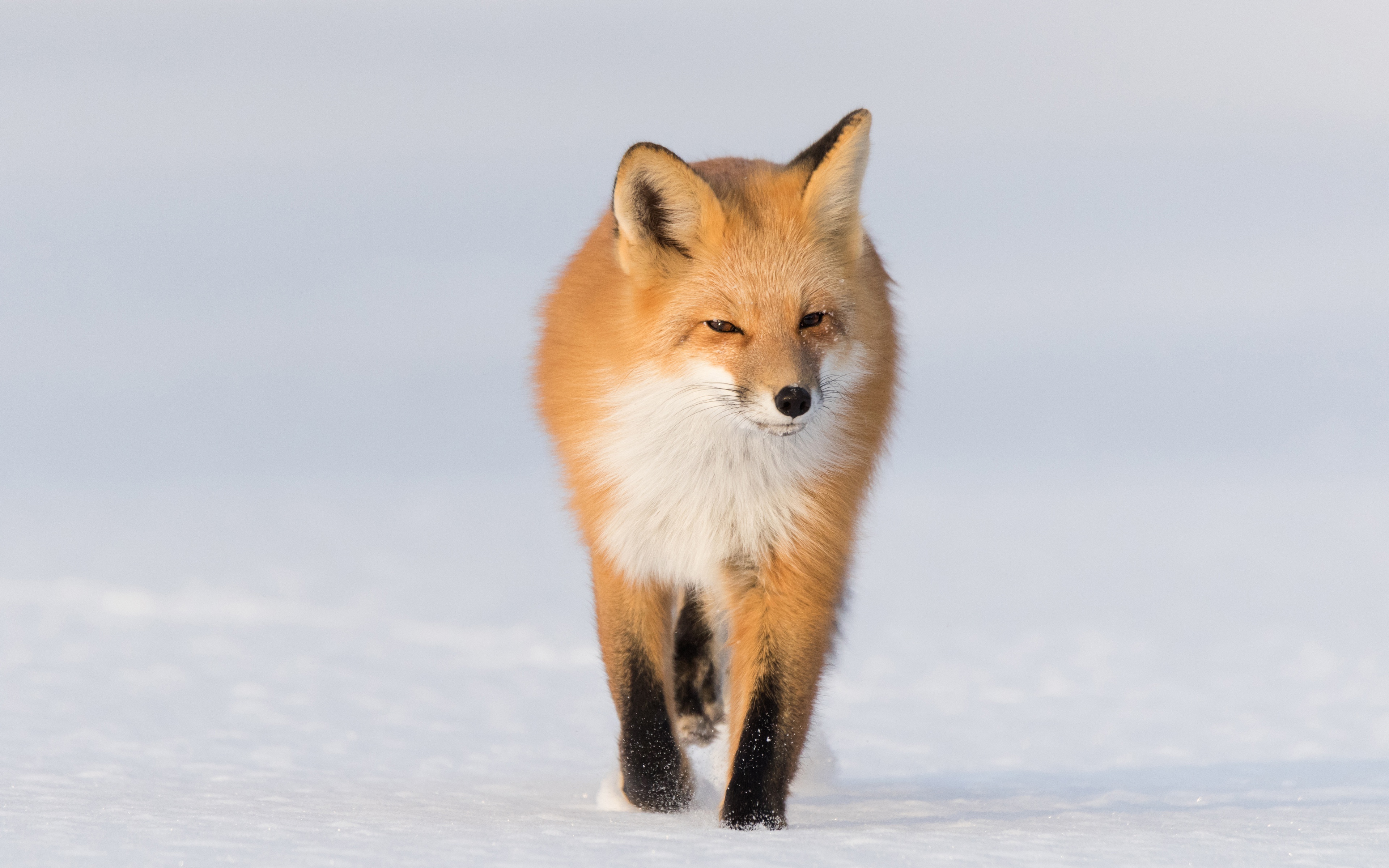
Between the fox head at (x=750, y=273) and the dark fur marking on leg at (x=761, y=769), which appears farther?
the dark fur marking on leg at (x=761, y=769)

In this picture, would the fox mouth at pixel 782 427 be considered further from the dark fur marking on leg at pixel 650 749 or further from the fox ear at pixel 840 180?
the dark fur marking on leg at pixel 650 749

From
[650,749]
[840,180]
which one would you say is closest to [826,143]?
[840,180]

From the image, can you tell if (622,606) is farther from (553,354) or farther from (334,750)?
(334,750)

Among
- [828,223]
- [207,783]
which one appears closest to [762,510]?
[828,223]

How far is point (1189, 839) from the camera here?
4523 mm

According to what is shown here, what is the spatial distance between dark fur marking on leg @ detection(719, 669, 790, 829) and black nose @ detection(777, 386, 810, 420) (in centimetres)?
111

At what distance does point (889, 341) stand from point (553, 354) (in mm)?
1349

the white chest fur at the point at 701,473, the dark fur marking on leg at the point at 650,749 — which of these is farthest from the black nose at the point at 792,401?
the dark fur marking on leg at the point at 650,749

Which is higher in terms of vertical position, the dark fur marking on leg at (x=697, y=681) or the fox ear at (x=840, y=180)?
the fox ear at (x=840, y=180)

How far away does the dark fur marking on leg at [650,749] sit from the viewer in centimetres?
511

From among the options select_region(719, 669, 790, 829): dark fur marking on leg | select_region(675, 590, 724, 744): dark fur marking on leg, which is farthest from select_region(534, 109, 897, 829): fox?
select_region(675, 590, 724, 744): dark fur marking on leg

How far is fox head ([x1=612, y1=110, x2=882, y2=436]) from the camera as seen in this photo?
429 cm

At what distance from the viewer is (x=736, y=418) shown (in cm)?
434

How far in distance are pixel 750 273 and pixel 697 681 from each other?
2235 mm
